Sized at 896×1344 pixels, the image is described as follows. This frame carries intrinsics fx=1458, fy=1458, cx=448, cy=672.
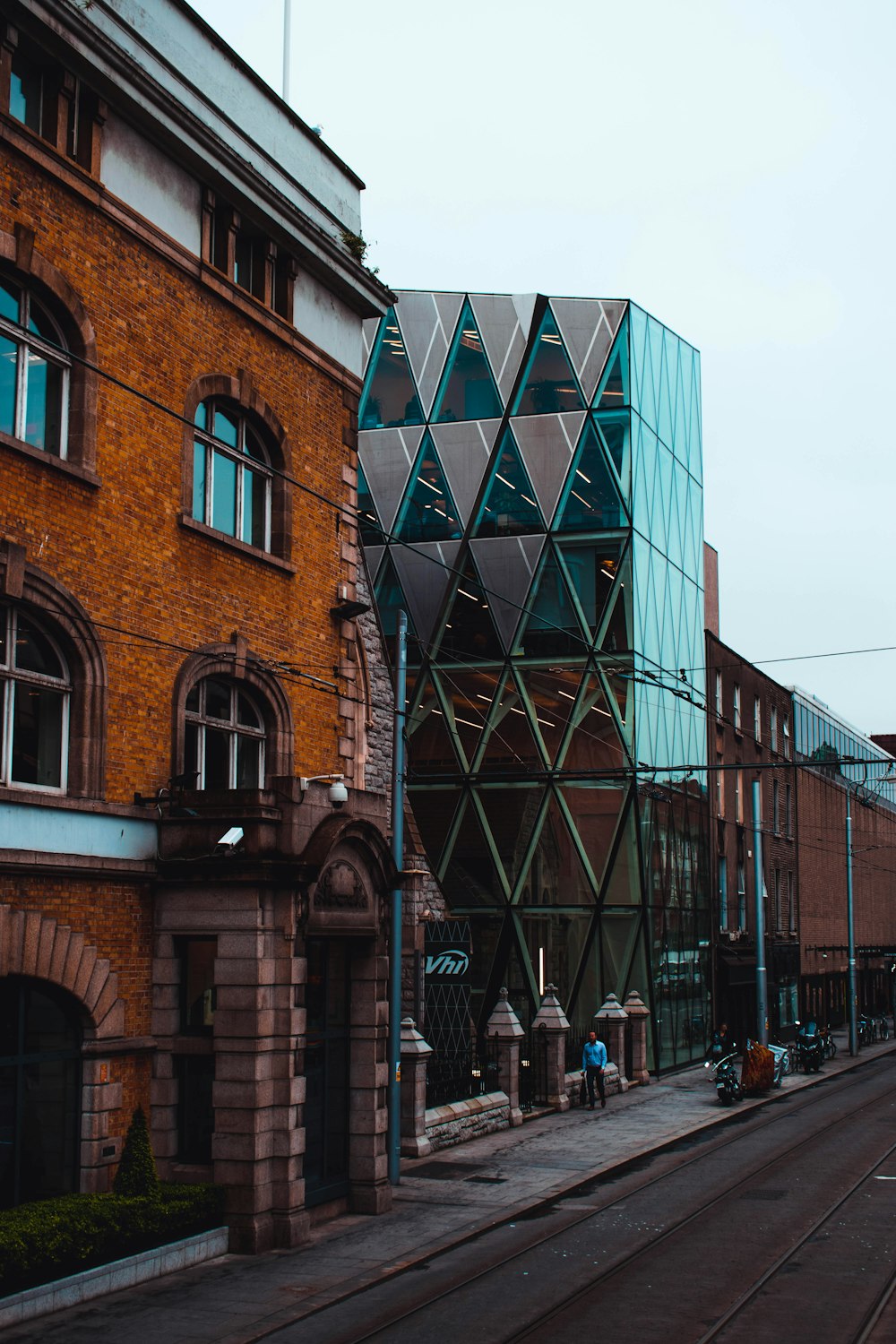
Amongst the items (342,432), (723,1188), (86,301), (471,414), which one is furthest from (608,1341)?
(471,414)

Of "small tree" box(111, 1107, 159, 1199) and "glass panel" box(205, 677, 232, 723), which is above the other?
"glass panel" box(205, 677, 232, 723)

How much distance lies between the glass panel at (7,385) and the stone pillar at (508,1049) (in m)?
16.0

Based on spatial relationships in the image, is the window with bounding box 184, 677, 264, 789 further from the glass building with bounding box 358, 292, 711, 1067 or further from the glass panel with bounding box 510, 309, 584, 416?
the glass panel with bounding box 510, 309, 584, 416

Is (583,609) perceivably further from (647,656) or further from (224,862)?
(224,862)

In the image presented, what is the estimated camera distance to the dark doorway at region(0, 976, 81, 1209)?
1484 centimetres

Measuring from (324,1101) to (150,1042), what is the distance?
308cm

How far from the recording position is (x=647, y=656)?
40.8 meters

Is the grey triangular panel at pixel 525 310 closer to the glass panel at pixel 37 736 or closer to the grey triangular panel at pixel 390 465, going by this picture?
the grey triangular panel at pixel 390 465

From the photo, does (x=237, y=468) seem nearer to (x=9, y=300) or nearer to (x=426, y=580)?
(x=9, y=300)

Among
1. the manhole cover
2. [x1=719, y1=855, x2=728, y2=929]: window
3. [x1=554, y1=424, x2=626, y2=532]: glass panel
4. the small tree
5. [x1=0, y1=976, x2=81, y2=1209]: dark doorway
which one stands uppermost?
[x1=554, y1=424, x2=626, y2=532]: glass panel

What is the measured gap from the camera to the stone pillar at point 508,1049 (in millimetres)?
27641

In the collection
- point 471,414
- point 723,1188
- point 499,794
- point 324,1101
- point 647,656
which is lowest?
point 723,1188

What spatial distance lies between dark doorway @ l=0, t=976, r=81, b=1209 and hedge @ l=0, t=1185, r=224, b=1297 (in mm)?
457

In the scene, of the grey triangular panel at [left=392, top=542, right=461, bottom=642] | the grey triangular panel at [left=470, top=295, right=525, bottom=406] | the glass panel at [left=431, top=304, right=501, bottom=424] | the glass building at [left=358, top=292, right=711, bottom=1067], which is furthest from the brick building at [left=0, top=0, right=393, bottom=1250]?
the glass panel at [left=431, top=304, right=501, bottom=424]
